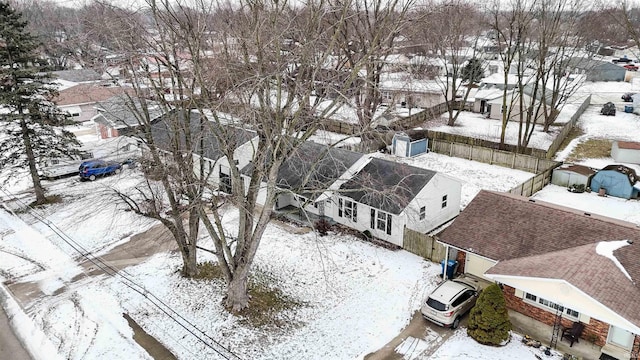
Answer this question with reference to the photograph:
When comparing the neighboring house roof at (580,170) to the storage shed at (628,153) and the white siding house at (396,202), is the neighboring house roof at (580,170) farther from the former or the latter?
the white siding house at (396,202)

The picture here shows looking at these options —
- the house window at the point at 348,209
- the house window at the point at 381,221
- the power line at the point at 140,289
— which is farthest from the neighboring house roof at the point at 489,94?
the power line at the point at 140,289

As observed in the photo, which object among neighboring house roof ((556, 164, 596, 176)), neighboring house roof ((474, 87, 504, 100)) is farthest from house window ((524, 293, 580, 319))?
neighboring house roof ((474, 87, 504, 100))

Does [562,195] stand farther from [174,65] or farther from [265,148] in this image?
[174,65]

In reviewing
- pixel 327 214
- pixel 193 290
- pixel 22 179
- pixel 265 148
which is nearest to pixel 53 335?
pixel 193 290

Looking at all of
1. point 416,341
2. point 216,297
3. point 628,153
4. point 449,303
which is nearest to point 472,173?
point 628,153

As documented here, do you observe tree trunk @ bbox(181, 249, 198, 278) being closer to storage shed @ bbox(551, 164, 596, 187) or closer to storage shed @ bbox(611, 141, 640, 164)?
storage shed @ bbox(551, 164, 596, 187)

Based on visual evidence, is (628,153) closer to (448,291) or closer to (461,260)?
(461,260)

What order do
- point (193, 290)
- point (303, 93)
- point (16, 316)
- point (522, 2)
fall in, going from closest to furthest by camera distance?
point (303, 93) < point (16, 316) < point (193, 290) < point (522, 2)
